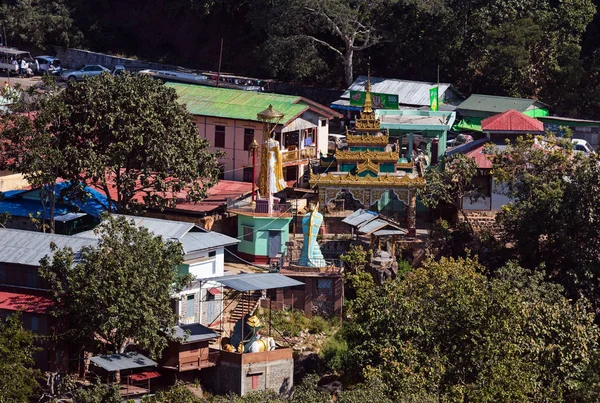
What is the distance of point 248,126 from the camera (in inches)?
2554

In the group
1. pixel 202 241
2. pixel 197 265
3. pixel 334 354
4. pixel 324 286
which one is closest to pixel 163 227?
pixel 202 241

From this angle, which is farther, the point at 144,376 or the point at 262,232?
the point at 262,232

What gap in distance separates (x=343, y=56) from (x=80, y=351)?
1479 inches

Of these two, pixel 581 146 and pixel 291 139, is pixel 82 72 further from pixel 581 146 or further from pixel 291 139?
pixel 581 146

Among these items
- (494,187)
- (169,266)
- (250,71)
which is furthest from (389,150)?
(250,71)

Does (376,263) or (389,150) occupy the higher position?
(389,150)

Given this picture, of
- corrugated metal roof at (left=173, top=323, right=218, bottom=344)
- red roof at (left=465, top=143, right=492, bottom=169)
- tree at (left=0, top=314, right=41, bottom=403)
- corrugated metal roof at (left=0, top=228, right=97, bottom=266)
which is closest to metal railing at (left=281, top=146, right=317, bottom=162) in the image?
red roof at (left=465, top=143, right=492, bottom=169)

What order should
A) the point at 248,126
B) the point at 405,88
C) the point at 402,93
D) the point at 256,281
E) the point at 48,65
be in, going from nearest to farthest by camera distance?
the point at 256,281, the point at 248,126, the point at 402,93, the point at 405,88, the point at 48,65

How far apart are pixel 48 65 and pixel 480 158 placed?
34.0 metres

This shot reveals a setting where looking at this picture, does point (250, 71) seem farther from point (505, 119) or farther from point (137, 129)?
point (137, 129)

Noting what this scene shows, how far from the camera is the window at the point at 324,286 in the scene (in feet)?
177

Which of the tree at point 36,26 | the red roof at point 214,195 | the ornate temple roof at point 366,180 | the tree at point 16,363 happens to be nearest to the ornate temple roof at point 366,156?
the ornate temple roof at point 366,180

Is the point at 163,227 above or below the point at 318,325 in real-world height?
above

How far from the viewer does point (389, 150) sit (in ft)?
210
